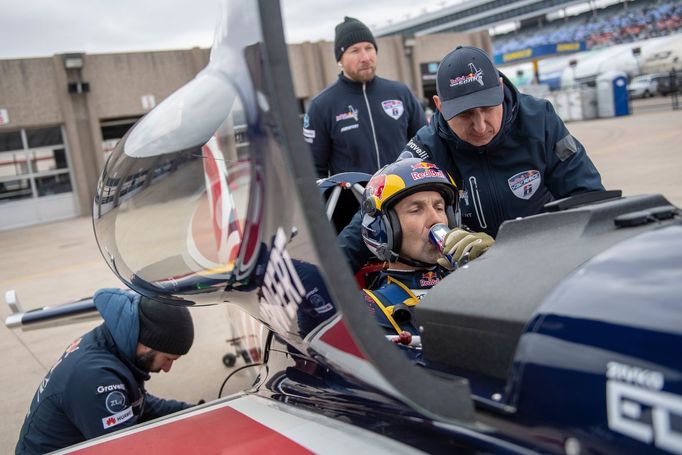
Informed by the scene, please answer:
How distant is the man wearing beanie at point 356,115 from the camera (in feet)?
14.2

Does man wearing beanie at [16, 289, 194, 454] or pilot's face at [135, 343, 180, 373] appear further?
pilot's face at [135, 343, 180, 373]

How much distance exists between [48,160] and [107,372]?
18.1 metres

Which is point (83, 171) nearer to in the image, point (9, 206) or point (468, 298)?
point (9, 206)

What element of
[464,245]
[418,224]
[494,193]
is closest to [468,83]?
[494,193]

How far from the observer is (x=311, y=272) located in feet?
3.98

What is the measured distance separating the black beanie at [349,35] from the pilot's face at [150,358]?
2.44 metres

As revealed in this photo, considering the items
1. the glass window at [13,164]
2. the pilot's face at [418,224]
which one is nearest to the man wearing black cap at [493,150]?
the pilot's face at [418,224]

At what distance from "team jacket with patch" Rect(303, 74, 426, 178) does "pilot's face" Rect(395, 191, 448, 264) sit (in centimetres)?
213

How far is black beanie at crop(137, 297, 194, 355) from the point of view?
289 centimetres

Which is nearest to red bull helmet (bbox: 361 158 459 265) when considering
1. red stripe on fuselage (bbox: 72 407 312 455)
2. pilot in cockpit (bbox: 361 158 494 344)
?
pilot in cockpit (bbox: 361 158 494 344)

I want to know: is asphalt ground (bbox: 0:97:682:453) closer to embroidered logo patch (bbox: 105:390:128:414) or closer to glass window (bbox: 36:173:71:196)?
glass window (bbox: 36:173:71:196)

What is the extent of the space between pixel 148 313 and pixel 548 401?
2248 millimetres

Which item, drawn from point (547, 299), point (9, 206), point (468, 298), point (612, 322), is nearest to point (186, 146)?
point (468, 298)

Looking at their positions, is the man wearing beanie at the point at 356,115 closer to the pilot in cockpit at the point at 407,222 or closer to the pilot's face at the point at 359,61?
the pilot's face at the point at 359,61
